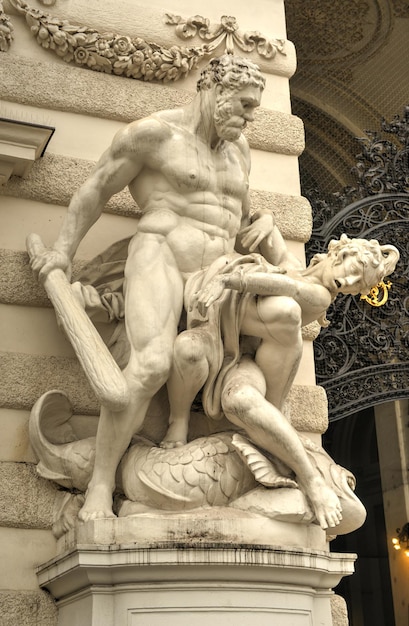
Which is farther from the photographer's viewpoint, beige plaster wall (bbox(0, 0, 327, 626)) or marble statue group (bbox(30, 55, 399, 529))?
beige plaster wall (bbox(0, 0, 327, 626))

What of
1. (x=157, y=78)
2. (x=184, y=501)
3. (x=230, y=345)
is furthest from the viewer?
(x=157, y=78)

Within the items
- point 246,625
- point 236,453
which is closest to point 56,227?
point 236,453

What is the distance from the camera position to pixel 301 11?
33.9 feet

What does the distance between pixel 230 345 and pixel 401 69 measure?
668 centimetres

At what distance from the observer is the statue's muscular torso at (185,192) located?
4.86m

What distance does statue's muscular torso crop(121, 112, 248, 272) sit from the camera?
486 centimetres

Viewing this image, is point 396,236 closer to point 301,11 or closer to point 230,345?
point 230,345

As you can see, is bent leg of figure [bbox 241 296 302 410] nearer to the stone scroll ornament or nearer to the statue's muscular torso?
the statue's muscular torso

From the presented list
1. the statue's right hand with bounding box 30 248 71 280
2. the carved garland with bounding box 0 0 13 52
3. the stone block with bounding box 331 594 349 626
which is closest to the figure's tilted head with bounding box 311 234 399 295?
the statue's right hand with bounding box 30 248 71 280

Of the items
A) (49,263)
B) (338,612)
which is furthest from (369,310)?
(49,263)

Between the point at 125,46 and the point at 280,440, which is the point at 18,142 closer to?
the point at 125,46

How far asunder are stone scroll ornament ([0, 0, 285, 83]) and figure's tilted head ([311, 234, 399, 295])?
1891 millimetres

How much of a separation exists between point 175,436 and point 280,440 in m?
0.62

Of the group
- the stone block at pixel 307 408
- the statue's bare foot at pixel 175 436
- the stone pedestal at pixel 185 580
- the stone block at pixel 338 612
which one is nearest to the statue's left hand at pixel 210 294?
the statue's bare foot at pixel 175 436
